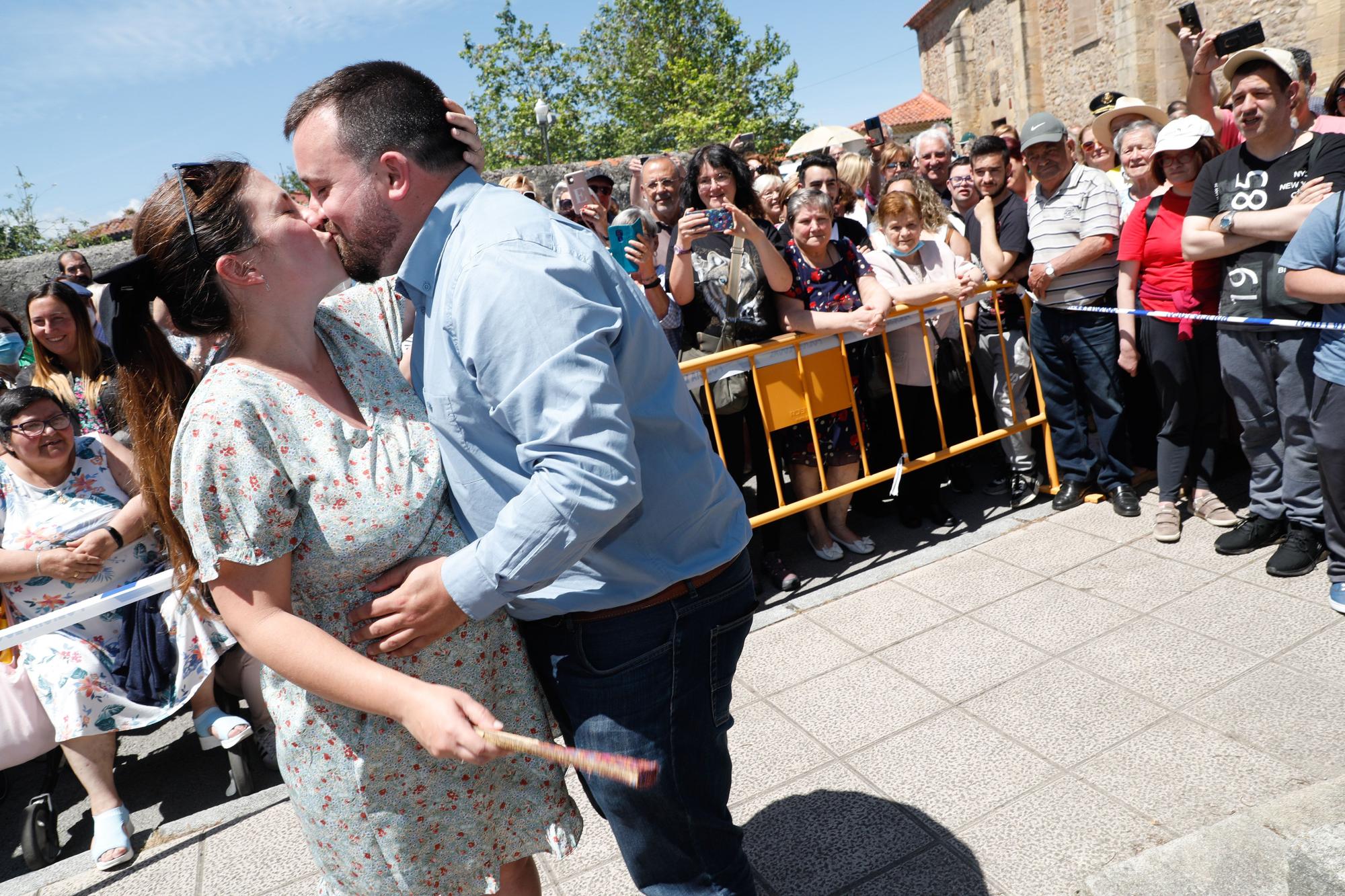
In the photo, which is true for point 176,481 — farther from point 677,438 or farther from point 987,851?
point 987,851

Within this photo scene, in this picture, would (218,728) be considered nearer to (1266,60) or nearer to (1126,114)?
(1266,60)

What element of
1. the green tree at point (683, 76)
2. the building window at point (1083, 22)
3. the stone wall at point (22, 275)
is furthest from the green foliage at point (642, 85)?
the stone wall at point (22, 275)

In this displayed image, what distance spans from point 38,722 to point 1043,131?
5.46 m

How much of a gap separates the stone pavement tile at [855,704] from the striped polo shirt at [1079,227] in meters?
2.61

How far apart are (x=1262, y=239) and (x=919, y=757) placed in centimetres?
281

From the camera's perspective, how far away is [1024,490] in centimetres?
521

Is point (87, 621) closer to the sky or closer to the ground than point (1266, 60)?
closer to the ground

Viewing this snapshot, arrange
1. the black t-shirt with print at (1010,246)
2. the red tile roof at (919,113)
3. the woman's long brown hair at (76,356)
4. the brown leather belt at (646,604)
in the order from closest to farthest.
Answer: the brown leather belt at (646,604) < the woman's long brown hair at (76,356) < the black t-shirt with print at (1010,246) < the red tile roof at (919,113)

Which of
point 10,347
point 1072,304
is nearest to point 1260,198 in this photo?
point 1072,304

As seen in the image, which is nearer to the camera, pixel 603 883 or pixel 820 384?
pixel 603 883

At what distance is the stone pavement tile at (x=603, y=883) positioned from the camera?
8.59 feet

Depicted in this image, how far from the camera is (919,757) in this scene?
2.97m

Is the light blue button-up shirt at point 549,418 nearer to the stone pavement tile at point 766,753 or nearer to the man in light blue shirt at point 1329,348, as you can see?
the stone pavement tile at point 766,753

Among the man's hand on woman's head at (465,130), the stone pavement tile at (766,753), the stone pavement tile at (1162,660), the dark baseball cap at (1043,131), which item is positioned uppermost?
the man's hand on woman's head at (465,130)
